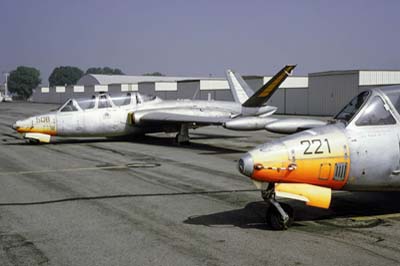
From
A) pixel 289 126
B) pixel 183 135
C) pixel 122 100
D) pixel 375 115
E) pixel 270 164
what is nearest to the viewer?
pixel 270 164

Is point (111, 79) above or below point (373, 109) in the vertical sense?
above

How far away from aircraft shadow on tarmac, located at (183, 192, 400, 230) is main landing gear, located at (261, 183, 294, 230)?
0.20 meters

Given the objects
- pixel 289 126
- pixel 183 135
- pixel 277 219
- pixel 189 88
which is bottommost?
pixel 277 219

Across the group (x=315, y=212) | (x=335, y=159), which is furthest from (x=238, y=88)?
(x=335, y=159)

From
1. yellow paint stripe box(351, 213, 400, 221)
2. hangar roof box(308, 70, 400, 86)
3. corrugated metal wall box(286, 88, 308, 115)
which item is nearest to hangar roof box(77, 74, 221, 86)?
corrugated metal wall box(286, 88, 308, 115)

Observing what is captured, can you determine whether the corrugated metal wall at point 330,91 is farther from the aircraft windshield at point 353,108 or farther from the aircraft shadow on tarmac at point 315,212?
the aircraft windshield at point 353,108

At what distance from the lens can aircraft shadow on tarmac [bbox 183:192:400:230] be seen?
7.36m

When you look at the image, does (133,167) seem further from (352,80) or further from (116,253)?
A: (352,80)

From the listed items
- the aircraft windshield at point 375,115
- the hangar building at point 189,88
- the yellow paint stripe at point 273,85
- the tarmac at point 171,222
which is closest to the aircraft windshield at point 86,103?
the hangar building at point 189,88

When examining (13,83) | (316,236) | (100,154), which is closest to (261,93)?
(100,154)

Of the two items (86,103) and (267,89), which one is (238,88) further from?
(86,103)

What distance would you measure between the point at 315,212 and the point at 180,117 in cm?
1161

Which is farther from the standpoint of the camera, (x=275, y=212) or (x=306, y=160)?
(x=275, y=212)

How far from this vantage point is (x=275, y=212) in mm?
6824
